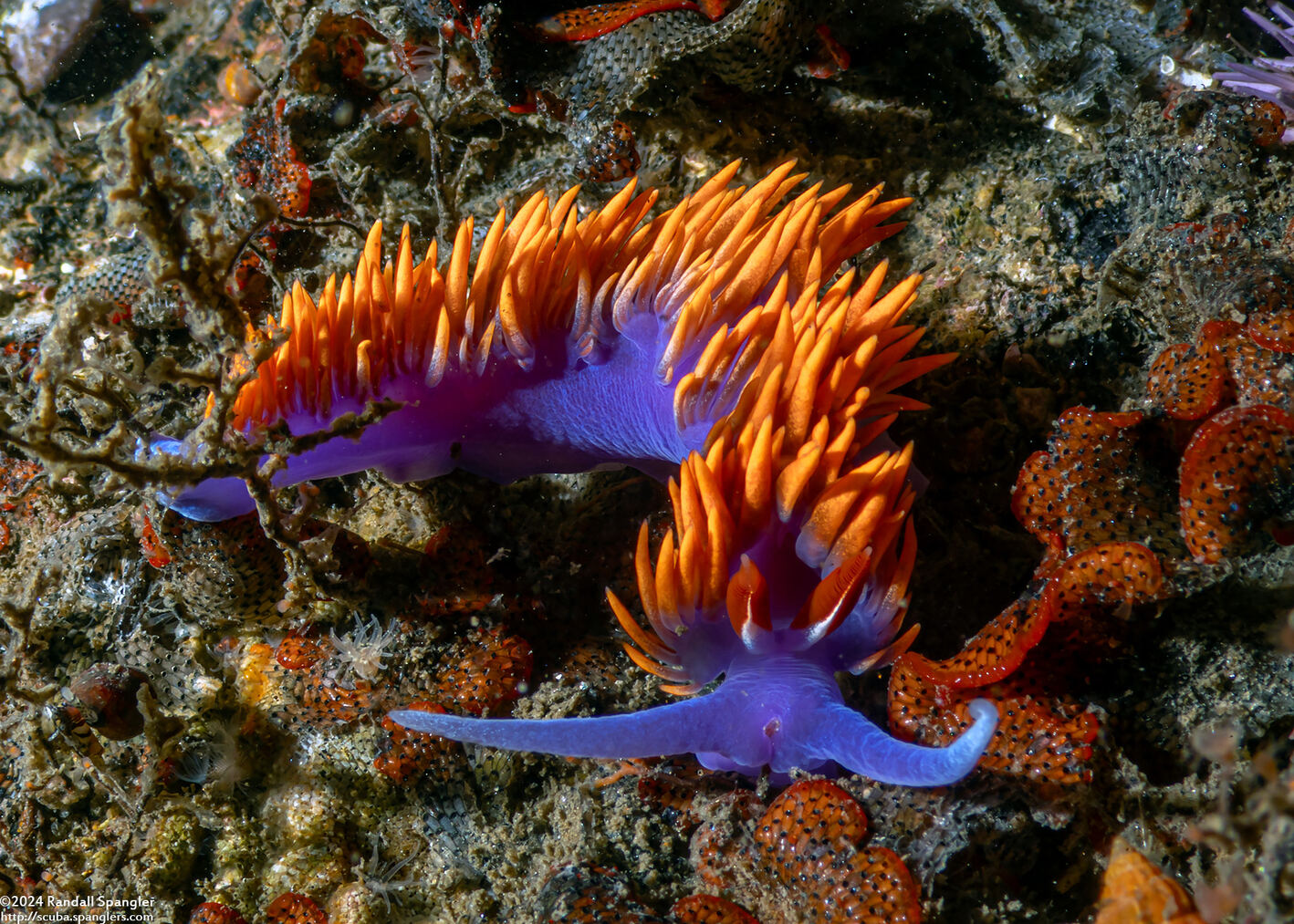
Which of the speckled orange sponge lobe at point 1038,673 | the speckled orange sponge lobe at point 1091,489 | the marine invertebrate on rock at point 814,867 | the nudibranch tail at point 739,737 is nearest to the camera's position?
the nudibranch tail at point 739,737

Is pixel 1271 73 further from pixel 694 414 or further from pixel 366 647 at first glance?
pixel 366 647

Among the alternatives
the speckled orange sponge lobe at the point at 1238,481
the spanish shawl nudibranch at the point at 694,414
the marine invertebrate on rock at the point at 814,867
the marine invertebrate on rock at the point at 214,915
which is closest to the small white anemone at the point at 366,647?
the spanish shawl nudibranch at the point at 694,414

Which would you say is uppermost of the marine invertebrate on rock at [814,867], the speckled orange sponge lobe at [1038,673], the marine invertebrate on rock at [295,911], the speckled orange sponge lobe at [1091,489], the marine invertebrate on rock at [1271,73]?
the marine invertebrate on rock at [1271,73]

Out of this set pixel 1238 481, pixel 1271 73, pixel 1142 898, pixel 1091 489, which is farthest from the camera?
pixel 1271 73

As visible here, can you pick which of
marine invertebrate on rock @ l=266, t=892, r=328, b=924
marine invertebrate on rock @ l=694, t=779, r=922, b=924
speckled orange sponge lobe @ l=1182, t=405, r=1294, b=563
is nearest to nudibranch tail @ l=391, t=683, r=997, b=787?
marine invertebrate on rock @ l=694, t=779, r=922, b=924

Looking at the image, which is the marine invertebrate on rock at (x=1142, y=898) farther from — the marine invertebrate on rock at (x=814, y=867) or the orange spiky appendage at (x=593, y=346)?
the orange spiky appendage at (x=593, y=346)

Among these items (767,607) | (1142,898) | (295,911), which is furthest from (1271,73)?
(295,911)
